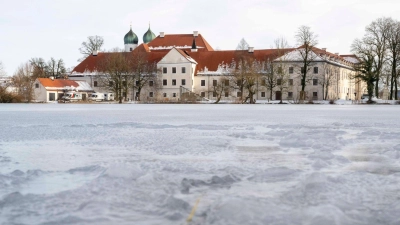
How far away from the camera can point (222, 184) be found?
14.9ft

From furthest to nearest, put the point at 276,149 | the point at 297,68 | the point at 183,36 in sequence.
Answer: the point at 183,36 < the point at 297,68 < the point at 276,149

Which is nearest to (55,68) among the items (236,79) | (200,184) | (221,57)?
(221,57)

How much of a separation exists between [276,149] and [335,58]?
78.4 meters

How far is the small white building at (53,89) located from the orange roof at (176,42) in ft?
66.3

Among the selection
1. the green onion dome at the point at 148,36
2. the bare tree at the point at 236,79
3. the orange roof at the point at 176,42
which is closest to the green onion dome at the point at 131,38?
the green onion dome at the point at 148,36

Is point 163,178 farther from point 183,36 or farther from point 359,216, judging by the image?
point 183,36

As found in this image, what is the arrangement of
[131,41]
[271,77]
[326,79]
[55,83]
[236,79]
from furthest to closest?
[131,41] → [55,83] → [326,79] → [271,77] → [236,79]

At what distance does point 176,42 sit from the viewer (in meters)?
92.9

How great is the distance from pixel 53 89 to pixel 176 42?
2818 centimetres

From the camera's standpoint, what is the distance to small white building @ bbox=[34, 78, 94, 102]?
250ft

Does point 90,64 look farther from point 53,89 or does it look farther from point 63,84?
point 53,89

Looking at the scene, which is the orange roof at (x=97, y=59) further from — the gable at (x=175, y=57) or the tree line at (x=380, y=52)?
the tree line at (x=380, y=52)

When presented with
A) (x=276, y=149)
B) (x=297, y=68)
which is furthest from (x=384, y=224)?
(x=297, y=68)

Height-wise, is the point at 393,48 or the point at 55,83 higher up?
the point at 393,48
